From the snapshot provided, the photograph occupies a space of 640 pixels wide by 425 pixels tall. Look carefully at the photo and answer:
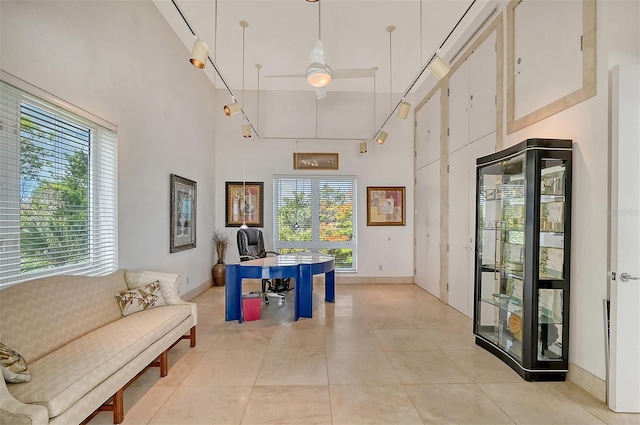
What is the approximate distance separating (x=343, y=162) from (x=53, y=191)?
4.99 metres

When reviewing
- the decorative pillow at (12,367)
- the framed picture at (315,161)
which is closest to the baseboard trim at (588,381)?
the decorative pillow at (12,367)

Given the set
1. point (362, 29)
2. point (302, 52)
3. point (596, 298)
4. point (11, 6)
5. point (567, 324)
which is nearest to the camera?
point (11, 6)

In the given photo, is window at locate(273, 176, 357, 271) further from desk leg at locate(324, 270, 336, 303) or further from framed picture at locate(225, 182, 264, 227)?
desk leg at locate(324, 270, 336, 303)

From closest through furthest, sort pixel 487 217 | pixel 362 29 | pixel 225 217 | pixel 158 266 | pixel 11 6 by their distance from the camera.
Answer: pixel 11 6
pixel 487 217
pixel 158 266
pixel 362 29
pixel 225 217

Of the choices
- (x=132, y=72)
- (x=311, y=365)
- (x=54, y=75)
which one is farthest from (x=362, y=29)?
(x=311, y=365)

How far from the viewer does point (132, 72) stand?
346 centimetres

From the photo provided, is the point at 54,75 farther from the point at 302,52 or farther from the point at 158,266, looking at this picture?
the point at 302,52

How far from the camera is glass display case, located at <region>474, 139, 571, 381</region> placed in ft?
8.32

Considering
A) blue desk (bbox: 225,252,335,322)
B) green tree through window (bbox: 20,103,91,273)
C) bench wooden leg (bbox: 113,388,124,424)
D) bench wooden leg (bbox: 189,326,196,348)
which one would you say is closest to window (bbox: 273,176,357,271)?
blue desk (bbox: 225,252,335,322)

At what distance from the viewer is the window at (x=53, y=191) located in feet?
6.97

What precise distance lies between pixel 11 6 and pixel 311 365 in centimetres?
368

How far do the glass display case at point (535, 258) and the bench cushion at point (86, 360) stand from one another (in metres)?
3.23

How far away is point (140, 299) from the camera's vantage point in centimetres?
294

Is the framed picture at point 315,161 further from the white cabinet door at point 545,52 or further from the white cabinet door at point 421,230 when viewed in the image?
the white cabinet door at point 545,52
